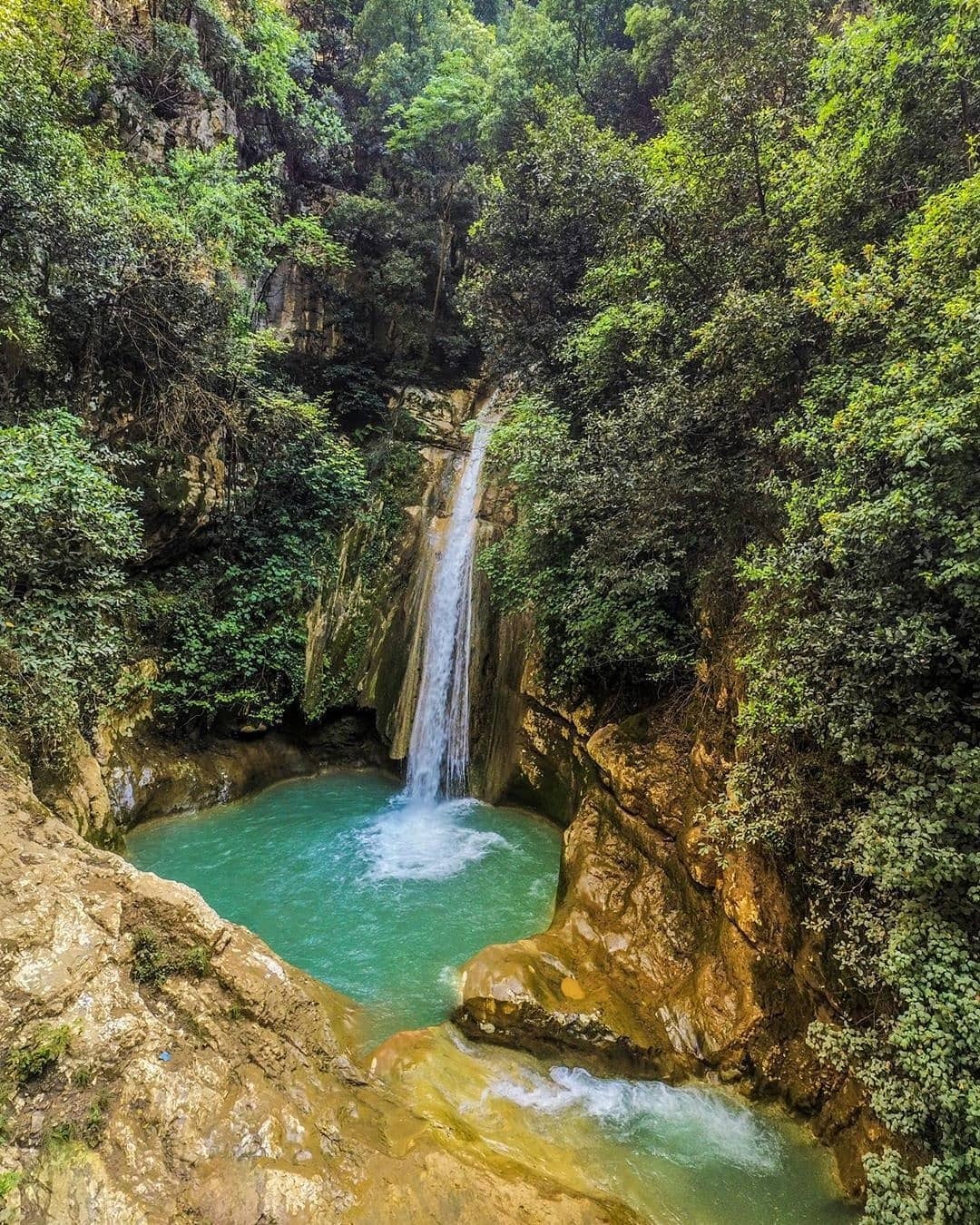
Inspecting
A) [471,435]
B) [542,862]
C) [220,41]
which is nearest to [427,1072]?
[542,862]

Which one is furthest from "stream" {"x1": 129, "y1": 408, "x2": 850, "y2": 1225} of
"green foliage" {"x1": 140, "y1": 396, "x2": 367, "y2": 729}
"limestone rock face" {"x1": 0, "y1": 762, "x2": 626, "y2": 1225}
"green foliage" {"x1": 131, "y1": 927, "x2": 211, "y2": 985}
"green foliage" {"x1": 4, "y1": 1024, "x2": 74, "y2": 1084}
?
"green foliage" {"x1": 4, "y1": 1024, "x2": 74, "y2": 1084}

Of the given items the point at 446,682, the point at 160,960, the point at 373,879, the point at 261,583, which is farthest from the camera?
the point at 261,583

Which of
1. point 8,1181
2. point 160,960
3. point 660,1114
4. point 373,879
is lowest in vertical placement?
point 373,879

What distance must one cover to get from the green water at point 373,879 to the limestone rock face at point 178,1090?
73.5 inches

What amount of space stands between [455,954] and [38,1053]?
14.6 feet

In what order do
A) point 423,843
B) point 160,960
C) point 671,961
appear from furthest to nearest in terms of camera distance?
point 423,843 → point 671,961 → point 160,960

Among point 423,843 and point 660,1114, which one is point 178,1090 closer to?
point 660,1114

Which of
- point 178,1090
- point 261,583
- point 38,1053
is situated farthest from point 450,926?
point 261,583

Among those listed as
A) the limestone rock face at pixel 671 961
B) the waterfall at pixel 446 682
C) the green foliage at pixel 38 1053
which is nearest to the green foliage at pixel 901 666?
the limestone rock face at pixel 671 961

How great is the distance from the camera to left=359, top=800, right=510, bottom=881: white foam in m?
8.62

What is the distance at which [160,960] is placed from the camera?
3.88 metres

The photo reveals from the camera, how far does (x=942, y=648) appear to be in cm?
398

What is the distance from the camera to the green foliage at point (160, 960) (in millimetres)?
3777

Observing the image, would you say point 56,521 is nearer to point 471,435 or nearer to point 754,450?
point 754,450
